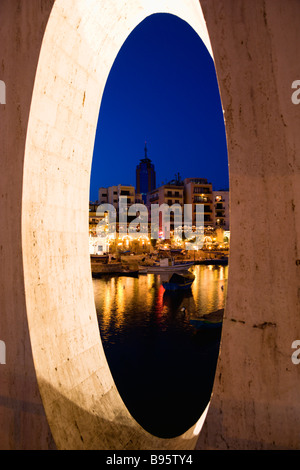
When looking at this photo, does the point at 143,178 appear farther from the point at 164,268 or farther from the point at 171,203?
the point at 164,268

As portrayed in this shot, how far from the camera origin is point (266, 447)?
5.57 ft

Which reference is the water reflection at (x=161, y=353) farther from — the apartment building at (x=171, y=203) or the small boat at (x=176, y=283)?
the apartment building at (x=171, y=203)

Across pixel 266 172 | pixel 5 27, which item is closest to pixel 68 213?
pixel 5 27

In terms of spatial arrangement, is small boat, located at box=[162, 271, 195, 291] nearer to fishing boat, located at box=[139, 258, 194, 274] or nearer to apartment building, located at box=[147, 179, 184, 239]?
fishing boat, located at box=[139, 258, 194, 274]

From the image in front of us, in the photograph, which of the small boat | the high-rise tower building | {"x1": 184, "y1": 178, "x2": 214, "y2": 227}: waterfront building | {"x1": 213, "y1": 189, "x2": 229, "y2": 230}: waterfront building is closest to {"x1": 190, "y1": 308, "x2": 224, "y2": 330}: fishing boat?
the small boat

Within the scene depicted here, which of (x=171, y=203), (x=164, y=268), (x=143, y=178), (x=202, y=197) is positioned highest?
(x=143, y=178)

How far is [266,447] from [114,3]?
164 inches

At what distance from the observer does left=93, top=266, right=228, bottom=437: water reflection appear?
7.23m

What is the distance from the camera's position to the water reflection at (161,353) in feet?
23.7

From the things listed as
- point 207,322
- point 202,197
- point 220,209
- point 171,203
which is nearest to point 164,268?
point 207,322

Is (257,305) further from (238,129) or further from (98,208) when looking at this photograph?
(98,208)

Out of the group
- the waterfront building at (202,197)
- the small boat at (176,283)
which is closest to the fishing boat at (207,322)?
the small boat at (176,283)

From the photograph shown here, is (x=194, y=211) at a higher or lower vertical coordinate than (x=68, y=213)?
higher

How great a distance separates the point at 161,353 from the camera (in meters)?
10.7
